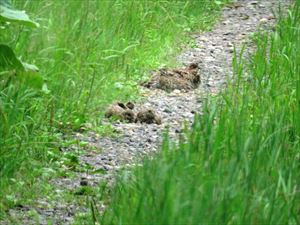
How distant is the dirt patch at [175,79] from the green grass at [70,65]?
0.49 ft

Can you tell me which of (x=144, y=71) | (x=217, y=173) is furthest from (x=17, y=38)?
(x=217, y=173)

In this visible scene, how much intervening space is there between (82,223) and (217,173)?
986 mm

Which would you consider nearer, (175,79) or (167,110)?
(167,110)

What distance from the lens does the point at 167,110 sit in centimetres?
702

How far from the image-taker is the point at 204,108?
4.84 metres

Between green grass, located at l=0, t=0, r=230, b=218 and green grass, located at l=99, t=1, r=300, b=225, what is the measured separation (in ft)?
2.59

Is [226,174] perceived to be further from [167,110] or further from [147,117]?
[167,110]

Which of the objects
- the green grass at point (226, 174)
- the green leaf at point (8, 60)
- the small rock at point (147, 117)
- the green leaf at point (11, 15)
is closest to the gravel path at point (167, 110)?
the small rock at point (147, 117)

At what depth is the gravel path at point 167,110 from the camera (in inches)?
198

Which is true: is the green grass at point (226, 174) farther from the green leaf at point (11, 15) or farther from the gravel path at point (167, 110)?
the green leaf at point (11, 15)

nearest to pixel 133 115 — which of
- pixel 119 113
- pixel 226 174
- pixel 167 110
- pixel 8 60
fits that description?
pixel 119 113

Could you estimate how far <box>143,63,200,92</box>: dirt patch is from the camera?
24.9 ft

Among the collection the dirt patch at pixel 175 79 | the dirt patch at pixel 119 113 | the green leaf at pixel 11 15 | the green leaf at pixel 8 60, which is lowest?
the dirt patch at pixel 119 113

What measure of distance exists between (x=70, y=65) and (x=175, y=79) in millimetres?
1229
